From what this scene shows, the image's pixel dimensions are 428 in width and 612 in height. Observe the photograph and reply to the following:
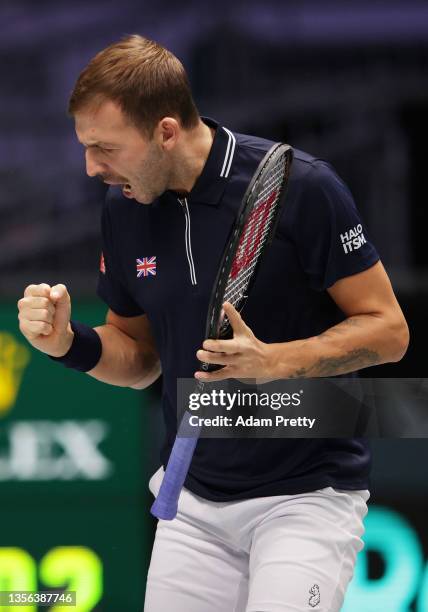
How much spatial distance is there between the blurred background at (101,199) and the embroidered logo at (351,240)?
1376 mm

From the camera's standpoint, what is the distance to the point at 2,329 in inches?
148

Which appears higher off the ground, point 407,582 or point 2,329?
point 2,329

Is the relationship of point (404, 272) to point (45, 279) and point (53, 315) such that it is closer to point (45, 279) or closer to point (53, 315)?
point (45, 279)

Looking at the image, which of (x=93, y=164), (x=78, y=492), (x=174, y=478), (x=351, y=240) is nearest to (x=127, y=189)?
(x=93, y=164)

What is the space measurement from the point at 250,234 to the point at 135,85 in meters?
0.39

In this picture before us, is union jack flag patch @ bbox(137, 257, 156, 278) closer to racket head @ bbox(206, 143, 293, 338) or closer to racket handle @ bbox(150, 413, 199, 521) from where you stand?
racket head @ bbox(206, 143, 293, 338)

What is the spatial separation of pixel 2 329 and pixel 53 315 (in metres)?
1.27

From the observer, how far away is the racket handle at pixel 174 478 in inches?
93.7

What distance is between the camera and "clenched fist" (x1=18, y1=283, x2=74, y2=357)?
2.44m

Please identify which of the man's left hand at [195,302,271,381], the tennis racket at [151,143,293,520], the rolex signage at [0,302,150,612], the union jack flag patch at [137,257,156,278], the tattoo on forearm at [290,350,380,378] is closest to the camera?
the man's left hand at [195,302,271,381]

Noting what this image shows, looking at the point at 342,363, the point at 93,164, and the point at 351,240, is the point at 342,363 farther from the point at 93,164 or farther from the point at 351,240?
the point at 93,164

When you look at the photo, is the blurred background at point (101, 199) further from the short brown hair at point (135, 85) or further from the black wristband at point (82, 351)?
the short brown hair at point (135, 85)

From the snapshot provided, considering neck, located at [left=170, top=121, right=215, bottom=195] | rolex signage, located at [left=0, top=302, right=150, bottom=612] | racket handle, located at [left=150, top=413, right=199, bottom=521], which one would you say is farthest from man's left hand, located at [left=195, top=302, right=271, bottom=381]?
rolex signage, located at [left=0, top=302, right=150, bottom=612]

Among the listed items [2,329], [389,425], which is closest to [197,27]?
[2,329]
